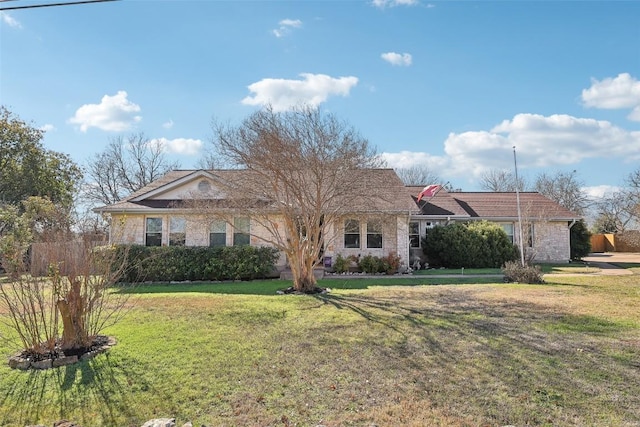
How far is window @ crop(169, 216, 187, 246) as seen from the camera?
1819 centimetres

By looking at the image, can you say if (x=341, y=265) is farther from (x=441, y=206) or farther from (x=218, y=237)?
(x=441, y=206)

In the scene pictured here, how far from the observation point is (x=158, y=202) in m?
18.6

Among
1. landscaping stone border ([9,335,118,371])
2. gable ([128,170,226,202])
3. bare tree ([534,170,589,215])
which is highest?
bare tree ([534,170,589,215])

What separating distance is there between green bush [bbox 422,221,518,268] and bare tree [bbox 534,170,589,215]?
2817 centimetres

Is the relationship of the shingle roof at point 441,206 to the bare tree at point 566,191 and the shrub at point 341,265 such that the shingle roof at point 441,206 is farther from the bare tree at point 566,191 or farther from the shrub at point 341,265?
the bare tree at point 566,191

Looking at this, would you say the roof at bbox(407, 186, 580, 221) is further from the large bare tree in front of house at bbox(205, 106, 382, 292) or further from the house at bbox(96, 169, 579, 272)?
the large bare tree in front of house at bbox(205, 106, 382, 292)

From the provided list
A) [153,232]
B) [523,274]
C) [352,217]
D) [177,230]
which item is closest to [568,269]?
[523,274]

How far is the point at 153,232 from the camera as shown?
59.8ft

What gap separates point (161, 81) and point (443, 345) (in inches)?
487

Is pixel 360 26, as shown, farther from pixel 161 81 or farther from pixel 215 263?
pixel 215 263

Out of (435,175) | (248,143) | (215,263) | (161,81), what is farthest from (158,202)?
(435,175)

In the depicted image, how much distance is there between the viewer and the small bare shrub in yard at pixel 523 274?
13.7 metres

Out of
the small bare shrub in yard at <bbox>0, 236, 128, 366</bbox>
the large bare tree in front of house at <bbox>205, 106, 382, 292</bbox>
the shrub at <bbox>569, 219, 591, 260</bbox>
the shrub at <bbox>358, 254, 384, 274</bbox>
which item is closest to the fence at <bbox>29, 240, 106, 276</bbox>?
the small bare shrub in yard at <bbox>0, 236, 128, 366</bbox>

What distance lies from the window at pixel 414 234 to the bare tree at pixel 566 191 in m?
29.0
